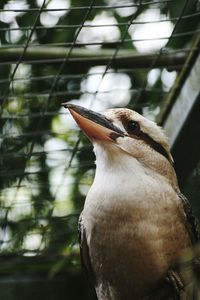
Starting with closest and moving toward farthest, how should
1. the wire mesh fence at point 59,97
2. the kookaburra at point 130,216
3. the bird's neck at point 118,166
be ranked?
the kookaburra at point 130,216 < the bird's neck at point 118,166 < the wire mesh fence at point 59,97

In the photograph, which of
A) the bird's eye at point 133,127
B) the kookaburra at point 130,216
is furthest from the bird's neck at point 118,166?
the bird's eye at point 133,127

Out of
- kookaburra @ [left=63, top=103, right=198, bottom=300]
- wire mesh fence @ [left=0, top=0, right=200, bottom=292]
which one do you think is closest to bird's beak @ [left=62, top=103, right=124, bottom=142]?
kookaburra @ [left=63, top=103, right=198, bottom=300]

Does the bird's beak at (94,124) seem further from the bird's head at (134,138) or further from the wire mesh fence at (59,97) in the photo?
the wire mesh fence at (59,97)

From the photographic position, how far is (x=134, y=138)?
315 centimetres

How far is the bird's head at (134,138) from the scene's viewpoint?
121 inches

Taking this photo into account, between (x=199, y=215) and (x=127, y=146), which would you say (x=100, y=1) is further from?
(x=199, y=215)

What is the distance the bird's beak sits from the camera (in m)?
2.94

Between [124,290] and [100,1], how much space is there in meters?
1.60

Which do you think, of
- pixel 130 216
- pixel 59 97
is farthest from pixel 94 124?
pixel 59 97

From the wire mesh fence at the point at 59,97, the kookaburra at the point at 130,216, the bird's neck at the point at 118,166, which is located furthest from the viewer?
the wire mesh fence at the point at 59,97

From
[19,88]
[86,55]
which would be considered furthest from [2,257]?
[86,55]

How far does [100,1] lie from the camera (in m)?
3.97

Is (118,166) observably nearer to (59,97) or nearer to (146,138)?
(146,138)

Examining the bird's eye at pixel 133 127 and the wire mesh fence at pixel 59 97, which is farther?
the wire mesh fence at pixel 59 97
